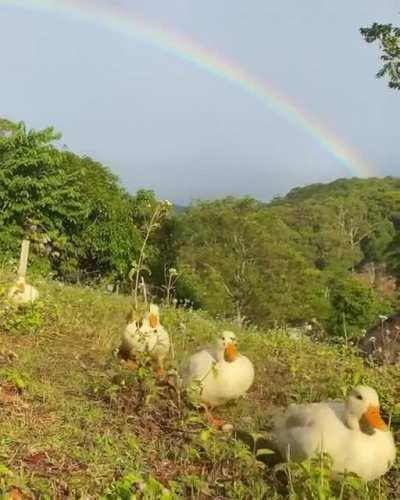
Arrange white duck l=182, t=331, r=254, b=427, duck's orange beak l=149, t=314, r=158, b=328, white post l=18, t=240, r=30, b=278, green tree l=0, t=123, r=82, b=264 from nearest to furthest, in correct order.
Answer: white duck l=182, t=331, r=254, b=427 → duck's orange beak l=149, t=314, r=158, b=328 → white post l=18, t=240, r=30, b=278 → green tree l=0, t=123, r=82, b=264

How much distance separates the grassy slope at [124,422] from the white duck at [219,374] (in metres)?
0.18

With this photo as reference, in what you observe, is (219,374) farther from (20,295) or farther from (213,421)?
(20,295)

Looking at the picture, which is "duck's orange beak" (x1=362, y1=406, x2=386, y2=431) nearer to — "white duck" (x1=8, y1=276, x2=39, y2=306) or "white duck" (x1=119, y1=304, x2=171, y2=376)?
"white duck" (x1=119, y1=304, x2=171, y2=376)

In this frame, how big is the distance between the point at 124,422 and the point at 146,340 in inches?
46.3

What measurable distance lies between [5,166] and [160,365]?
19296mm

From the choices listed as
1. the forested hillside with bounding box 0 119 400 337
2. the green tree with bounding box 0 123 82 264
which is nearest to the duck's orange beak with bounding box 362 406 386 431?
the forested hillside with bounding box 0 119 400 337

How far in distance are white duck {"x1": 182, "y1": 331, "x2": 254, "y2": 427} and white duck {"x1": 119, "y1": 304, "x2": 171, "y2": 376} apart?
1.68 feet

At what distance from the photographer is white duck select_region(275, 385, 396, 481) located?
128 inches

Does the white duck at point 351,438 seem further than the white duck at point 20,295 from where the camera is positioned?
No

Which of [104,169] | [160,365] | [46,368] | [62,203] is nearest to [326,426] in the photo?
[160,365]

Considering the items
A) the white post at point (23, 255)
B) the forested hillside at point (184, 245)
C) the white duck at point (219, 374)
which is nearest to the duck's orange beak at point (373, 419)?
the white duck at point (219, 374)

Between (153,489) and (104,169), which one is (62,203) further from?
(153,489)

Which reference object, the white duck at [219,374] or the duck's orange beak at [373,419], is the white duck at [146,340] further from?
the duck's orange beak at [373,419]

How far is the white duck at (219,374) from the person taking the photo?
4379 mm
